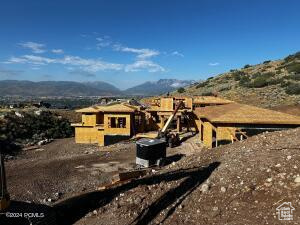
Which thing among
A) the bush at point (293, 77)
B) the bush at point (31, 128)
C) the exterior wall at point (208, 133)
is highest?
the bush at point (293, 77)

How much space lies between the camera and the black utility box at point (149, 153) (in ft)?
86.0

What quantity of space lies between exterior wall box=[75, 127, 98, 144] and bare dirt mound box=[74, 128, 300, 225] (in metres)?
24.4

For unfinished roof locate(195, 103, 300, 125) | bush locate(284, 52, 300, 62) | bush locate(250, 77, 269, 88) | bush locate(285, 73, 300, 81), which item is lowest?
unfinished roof locate(195, 103, 300, 125)

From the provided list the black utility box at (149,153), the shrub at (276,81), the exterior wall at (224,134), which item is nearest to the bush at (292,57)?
the shrub at (276,81)

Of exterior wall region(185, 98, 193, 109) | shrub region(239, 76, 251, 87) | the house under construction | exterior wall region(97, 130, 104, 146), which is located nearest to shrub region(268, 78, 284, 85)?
shrub region(239, 76, 251, 87)

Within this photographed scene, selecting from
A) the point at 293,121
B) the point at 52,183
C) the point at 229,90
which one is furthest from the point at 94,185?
the point at 229,90

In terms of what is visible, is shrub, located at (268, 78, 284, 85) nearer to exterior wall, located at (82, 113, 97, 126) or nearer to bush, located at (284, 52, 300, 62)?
bush, located at (284, 52, 300, 62)

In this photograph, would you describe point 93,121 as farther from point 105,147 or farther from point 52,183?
→ point 52,183

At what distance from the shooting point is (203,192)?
1446 centimetres

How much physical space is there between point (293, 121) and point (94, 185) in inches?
572

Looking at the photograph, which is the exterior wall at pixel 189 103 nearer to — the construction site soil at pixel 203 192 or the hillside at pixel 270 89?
the hillside at pixel 270 89

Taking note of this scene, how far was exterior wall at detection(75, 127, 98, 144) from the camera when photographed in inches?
1693

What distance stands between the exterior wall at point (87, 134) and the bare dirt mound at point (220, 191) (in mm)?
24370

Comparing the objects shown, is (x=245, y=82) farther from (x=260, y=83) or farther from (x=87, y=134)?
(x=87, y=134)
